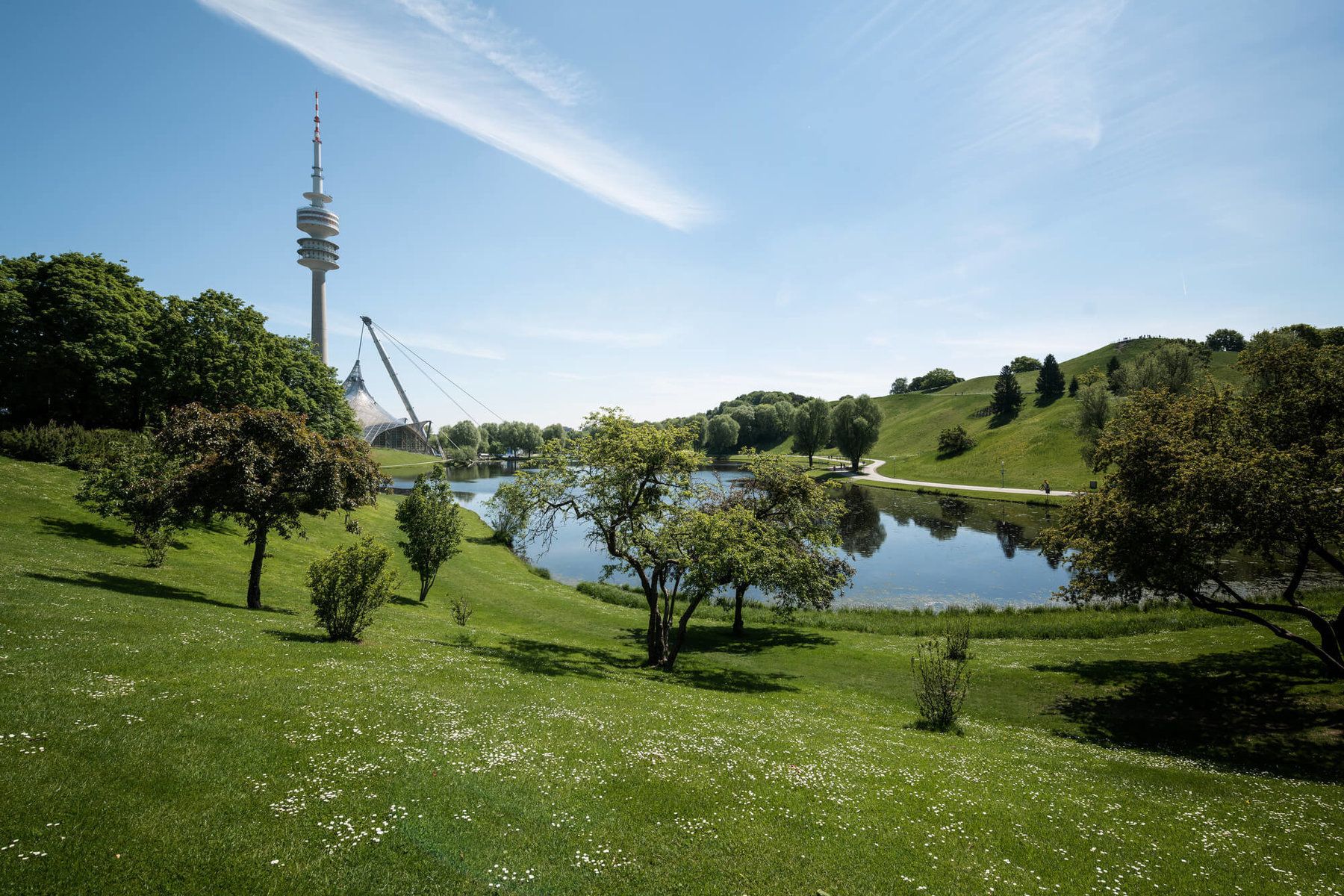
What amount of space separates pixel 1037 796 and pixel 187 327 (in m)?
62.8

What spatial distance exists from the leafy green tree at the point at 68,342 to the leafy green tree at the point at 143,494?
60.1ft

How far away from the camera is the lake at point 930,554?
42.6 m

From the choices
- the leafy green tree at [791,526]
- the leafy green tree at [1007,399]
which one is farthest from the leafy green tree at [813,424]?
the leafy green tree at [791,526]

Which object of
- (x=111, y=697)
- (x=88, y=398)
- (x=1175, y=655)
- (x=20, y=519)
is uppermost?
(x=88, y=398)

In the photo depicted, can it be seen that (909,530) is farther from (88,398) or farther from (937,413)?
(937,413)

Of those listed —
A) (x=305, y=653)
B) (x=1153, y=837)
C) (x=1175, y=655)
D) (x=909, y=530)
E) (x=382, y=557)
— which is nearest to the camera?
(x=1153, y=837)

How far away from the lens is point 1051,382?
14075 cm

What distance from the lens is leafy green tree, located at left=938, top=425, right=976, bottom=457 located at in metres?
127

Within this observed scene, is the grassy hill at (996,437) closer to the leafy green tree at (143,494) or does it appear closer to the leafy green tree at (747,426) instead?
the leafy green tree at (747,426)

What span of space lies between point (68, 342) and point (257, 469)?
33.0 meters

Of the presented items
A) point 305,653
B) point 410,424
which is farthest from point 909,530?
point 410,424

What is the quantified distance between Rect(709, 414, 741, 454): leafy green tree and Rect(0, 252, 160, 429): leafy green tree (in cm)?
14756

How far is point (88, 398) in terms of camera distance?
140 ft

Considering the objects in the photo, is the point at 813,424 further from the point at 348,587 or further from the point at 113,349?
the point at 348,587
